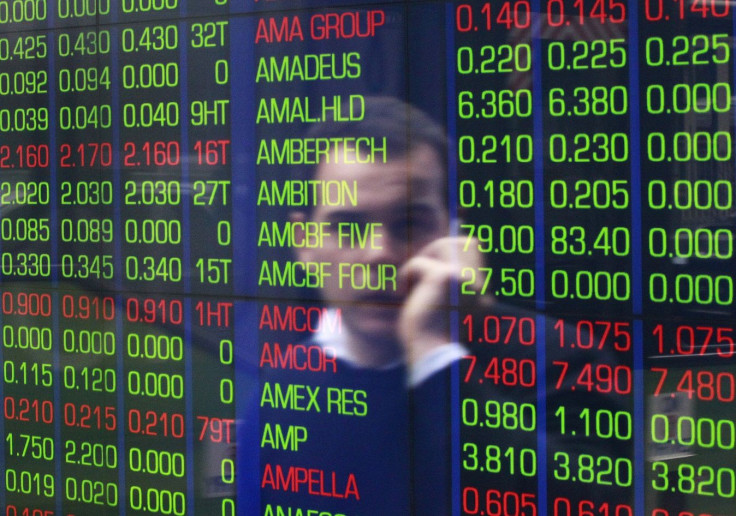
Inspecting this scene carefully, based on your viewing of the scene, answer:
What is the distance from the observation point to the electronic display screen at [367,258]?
11.4 feet

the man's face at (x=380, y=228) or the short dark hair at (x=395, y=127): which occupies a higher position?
the short dark hair at (x=395, y=127)

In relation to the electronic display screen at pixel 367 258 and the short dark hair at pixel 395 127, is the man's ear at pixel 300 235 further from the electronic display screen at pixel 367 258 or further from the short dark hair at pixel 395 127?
the short dark hair at pixel 395 127

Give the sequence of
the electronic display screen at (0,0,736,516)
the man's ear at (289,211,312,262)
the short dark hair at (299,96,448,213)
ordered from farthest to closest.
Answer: the man's ear at (289,211,312,262)
the short dark hair at (299,96,448,213)
the electronic display screen at (0,0,736,516)

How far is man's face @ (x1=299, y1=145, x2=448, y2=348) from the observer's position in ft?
12.5

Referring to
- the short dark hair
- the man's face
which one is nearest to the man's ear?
the man's face

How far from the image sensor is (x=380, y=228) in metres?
3.89

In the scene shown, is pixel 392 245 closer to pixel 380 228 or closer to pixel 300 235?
pixel 380 228

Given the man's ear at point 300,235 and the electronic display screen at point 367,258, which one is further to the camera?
the man's ear at point 300,235

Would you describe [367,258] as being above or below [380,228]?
below

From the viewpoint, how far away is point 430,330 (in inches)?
151

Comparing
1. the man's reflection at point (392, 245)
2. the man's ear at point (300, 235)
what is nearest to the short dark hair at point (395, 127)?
the man's reflection at point (392, 245)

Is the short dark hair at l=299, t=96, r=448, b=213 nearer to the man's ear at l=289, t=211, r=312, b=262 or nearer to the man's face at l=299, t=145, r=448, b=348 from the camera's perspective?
the man's face at l=299, t=145, r=448, b=348

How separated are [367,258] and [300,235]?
29 centimetres

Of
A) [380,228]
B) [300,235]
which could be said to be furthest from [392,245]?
[300,235]
